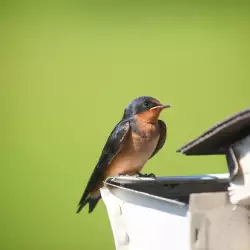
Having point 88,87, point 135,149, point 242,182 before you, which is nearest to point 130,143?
point 135,149

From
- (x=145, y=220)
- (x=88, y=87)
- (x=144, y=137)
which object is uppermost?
(x=88, y=87)

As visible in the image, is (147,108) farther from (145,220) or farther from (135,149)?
(145,220)

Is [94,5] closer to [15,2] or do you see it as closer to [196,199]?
[15,2]

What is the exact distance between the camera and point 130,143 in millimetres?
1153

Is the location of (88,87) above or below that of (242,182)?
above

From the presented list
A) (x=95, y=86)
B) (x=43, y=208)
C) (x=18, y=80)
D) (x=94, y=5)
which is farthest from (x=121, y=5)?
(x=43, y=208)

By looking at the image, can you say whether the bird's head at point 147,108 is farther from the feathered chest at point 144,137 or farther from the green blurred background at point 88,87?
the green blurred background at point 88,87

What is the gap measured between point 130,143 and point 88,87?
42cm

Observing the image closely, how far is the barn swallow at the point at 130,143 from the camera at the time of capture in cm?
111

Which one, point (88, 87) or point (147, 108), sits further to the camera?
point (88, 87)

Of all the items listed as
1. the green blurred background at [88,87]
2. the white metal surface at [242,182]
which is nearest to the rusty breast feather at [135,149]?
the green blurred background at [88,87]

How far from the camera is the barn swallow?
1.11 metres

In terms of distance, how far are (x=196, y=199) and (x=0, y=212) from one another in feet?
3.41

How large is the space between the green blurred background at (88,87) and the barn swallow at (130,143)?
1.08ft
